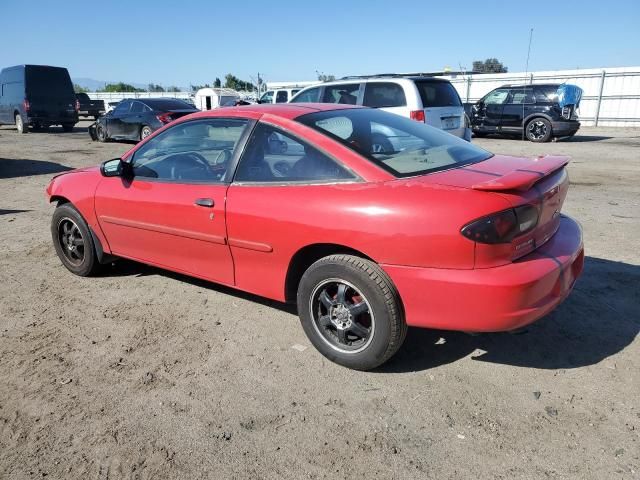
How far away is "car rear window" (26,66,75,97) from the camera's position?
1931cm

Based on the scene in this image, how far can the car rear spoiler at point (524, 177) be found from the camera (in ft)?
8.47

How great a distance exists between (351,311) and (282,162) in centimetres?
104

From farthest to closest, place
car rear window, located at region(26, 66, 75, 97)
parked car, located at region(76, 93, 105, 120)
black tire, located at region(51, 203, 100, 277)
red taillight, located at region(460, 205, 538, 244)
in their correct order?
parked car, located at region(76, 93, 105, 120)
car rear window, located at region(26, 66, 75, 97)
black tire, located at region(51, 203, 100, 277)
red taillight, located at region(460, 205, 538, 244)

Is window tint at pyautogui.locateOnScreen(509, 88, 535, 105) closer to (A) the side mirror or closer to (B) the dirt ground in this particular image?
(B) the dirt ground

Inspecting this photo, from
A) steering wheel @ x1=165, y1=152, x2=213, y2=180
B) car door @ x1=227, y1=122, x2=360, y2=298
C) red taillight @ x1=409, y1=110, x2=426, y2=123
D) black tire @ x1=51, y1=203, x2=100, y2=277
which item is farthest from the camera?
red taillight @ x1=409, y1=110, x2=426, y2=123

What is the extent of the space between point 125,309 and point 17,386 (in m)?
1.07

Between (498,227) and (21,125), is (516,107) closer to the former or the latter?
(498,227)

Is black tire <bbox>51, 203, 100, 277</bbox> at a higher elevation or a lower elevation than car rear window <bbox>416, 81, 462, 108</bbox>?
lower

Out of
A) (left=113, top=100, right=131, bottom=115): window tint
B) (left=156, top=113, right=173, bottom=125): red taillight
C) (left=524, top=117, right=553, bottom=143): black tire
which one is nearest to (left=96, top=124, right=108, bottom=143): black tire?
(left=113, top=100, right=131, bottom=115): window tint

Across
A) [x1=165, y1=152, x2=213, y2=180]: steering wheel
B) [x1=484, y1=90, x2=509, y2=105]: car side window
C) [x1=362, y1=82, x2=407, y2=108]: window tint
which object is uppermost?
[x1=484, y1=90, x2=509, y2=105]: car side window

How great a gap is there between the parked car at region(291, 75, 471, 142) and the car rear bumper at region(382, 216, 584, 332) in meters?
6.39

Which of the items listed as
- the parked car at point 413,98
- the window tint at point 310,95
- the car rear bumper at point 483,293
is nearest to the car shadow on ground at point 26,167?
the window tint at point 310,95

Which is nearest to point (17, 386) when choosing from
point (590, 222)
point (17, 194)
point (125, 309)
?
point (125, 309)

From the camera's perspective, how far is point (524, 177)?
2.73 metres
